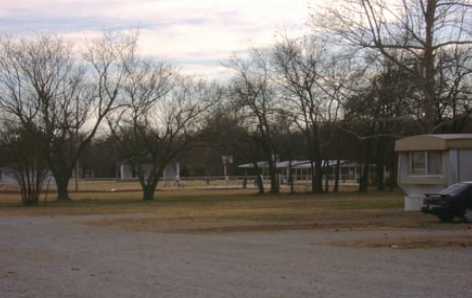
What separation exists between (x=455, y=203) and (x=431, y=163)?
6178 mm

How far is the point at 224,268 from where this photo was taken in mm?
12812

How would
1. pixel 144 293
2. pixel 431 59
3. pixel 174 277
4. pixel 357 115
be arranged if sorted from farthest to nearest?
1. pixel 357 115
2. pixel 431 59
3. pixel 174 277
4. pixel 144 293

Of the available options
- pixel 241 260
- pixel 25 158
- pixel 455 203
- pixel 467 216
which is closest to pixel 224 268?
pixel 241 260

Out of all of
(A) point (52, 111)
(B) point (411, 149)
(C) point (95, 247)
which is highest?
(A) point (52, 111)

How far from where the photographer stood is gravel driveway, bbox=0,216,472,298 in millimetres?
10188

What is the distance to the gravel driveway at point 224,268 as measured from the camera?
10.2m

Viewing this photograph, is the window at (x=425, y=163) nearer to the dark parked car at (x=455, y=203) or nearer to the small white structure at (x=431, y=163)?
the small white structure at (x=431, y=163)

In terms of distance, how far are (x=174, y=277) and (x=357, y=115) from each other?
103ft

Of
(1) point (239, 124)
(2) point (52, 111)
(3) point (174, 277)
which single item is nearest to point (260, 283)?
(3) point (174, 277)

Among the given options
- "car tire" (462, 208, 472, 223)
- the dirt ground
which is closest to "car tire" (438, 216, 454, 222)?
the dirt ground

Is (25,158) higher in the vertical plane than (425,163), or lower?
higher

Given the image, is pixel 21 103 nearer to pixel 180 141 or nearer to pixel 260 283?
pixel 180 141

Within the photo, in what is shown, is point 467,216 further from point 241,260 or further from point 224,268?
point 224,268

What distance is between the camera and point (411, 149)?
30578 mm
